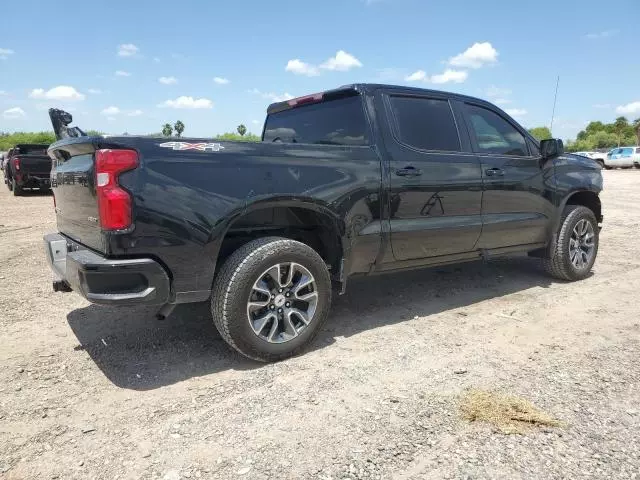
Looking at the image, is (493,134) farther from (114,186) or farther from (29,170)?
(29,170)

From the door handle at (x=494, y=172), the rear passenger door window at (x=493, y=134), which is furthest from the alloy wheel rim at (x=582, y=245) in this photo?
the door handle at (x=494, y=172)

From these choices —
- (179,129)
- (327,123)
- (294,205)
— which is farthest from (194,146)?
(179,129)

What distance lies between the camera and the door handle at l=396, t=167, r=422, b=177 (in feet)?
12.9

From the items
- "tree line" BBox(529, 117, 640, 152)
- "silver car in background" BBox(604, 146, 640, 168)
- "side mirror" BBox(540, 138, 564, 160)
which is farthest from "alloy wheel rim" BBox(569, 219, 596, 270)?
"tree line" BBox(529, 117, 640, 152)

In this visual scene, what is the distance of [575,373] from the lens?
324cm

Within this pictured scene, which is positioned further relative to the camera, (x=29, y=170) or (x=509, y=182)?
(x=29, y=170)

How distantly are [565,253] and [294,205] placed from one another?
11.5ft

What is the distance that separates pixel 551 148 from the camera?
5.14 m

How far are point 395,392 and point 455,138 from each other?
249 cm

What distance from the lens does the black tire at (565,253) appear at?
5.42 meters

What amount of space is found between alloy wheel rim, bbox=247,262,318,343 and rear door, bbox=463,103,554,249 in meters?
1.99

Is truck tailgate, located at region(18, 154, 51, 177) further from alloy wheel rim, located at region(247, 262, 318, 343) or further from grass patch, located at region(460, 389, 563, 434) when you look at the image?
grass patch, located at region(460, 389, 563, 434)

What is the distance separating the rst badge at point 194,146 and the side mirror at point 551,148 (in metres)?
3.62

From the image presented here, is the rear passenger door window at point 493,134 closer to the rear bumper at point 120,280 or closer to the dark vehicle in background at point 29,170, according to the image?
the rear bumper at point 120,280
